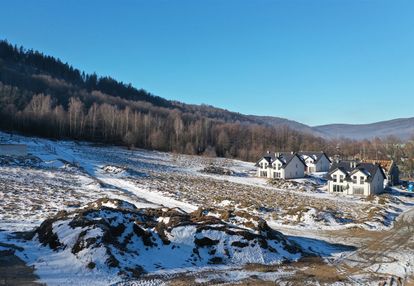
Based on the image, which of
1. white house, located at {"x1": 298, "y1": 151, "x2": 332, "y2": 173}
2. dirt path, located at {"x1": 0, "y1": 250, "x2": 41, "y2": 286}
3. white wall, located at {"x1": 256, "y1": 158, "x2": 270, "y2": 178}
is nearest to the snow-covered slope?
dirt path, located at {"x1": 0, "y1": 250, "x2": 41, "y2": 286}

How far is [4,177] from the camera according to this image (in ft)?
147

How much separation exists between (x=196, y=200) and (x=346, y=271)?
21925mm

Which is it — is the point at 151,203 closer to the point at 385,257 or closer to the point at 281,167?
the point at 385,257

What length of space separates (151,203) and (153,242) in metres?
16.9

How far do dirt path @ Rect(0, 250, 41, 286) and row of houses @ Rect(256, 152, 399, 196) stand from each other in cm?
5115

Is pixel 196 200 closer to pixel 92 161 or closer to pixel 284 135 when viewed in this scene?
pixel 92 161

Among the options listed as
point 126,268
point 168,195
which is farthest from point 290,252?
point 168,195

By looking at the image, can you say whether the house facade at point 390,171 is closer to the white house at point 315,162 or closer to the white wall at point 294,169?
the white wall at point 294,169

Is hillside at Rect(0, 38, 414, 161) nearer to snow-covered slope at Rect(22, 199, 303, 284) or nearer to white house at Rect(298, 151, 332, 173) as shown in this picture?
white house at Rect(298, 151, 332, 173)

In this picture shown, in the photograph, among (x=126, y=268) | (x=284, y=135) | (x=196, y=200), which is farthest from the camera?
(x=284, y=135)

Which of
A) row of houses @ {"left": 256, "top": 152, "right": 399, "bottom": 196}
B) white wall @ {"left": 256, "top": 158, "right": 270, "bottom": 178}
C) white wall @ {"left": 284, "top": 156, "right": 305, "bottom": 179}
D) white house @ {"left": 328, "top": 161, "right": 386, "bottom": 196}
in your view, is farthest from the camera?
white wall @ {"left": 256, "top": 158, "right": 270, "bottom": 178}

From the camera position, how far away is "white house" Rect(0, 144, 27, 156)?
63469 millimetres

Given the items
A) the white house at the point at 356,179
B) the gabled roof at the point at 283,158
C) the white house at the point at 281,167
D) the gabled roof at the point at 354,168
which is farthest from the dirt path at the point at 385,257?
the gabled roof at the point at 283,158

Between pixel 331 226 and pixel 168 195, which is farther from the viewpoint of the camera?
pixel 168 195
